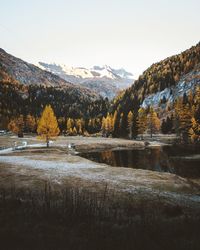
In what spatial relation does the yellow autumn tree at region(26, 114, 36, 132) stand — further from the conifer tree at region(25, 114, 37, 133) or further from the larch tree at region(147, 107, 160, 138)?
the larch tree at region(147, 107, 160, 138)

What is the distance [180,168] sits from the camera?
2095 inches

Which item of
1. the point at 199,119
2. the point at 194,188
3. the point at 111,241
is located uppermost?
the point at 199,119

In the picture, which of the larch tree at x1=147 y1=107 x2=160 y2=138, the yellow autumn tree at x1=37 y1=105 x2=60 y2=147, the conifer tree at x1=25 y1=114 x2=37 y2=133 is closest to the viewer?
the yellow autumn tree at x1=37 y1=105 x2=60 y2=147

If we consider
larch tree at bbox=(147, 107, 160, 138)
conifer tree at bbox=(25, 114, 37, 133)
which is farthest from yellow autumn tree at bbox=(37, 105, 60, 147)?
conifer tree at bbox=(25, 114, 37, 133)

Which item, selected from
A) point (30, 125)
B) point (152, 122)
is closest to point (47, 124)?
point (152, 122)

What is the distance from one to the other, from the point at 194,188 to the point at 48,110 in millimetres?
59333

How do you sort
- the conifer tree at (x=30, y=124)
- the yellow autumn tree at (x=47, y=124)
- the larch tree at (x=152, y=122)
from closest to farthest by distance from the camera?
the yellow autumn tree at (x=47, y=124)
the larch tree at (x=152, y=122)
the conifer tree at (x=30, y=124)

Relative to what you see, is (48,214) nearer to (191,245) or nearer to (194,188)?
(191,245)

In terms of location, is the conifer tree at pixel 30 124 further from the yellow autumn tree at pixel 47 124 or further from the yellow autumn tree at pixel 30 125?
the yellow autumn tree at pixel 47 124

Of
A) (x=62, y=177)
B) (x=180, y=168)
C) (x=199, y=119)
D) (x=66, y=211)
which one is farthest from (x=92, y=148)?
(x=66, y=211)

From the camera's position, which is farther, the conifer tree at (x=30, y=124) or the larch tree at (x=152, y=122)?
the conifer tree at (x=30, y=124)

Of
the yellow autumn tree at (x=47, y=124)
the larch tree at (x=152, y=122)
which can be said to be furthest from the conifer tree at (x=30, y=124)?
the yellow autumn tree at (x=47, y=124)

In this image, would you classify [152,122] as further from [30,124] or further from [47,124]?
[30,124]

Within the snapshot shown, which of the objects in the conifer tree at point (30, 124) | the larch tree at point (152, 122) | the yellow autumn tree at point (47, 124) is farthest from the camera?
the conifer tree at point (30, 124)
